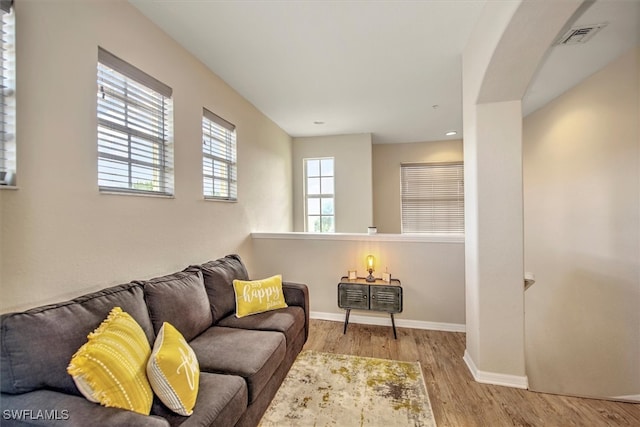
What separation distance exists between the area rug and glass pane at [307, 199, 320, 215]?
298 cm

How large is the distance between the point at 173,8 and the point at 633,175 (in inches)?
157

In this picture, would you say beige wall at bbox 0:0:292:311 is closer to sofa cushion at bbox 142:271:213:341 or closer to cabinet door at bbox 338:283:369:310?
sofa cushion at bbox 142:271:213:341

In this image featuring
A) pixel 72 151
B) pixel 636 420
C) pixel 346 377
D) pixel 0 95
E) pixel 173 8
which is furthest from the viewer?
pixel 346 377

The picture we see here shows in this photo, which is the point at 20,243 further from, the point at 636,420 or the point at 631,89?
the point at 631,89

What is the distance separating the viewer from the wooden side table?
2.92 metres

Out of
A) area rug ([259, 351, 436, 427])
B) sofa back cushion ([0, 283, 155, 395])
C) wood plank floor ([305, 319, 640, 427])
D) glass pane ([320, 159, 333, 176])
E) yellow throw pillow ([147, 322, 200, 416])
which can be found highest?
glass pane ([320, 159, 333, 176])

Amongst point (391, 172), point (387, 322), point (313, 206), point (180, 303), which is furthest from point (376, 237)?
point (391, 172)

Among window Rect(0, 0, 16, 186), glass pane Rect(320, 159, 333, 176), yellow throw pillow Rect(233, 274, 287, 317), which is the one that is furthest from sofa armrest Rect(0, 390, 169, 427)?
glass pane Rect(320, 159, 333, 176)

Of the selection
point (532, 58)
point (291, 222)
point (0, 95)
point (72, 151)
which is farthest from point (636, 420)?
point (291, 222)

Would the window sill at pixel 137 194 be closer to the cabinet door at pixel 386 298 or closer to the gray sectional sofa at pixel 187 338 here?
the gray sectional sofa at pixel 187 338

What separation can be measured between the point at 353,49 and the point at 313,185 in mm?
2975

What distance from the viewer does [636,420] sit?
5.80 ft

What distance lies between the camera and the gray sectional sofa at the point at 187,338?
1.02 m

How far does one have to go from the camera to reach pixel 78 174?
5.14 ft
